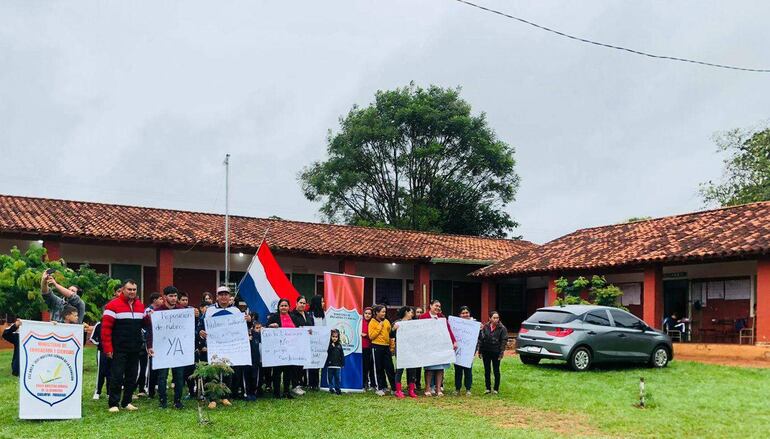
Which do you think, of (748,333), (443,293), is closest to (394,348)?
(748,333)

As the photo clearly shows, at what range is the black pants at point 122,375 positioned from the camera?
9094 millimetres

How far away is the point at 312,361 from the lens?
11078 millimetres

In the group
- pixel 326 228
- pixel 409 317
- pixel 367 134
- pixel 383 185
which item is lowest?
pixel 409 317

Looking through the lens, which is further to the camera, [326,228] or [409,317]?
[326,228]

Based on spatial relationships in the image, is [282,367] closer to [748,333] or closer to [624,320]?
[624,320]

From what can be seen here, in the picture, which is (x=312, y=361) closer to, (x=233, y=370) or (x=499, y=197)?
(x=233, y=370)

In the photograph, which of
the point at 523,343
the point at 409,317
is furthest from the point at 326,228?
the point at 409,317

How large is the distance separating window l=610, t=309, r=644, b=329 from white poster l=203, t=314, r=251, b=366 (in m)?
8.79

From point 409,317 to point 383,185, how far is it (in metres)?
30.8

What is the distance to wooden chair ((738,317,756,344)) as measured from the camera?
1967 cm

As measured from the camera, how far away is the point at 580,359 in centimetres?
1482

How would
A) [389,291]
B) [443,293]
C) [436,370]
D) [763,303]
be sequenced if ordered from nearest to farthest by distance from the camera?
1. [436,370]
2. [763,303]
3. [389,291]
4. [443,293]

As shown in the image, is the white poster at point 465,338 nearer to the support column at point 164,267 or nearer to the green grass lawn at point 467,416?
the green grass lawn at point 467,416

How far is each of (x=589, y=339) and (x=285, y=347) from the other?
7.09 m
